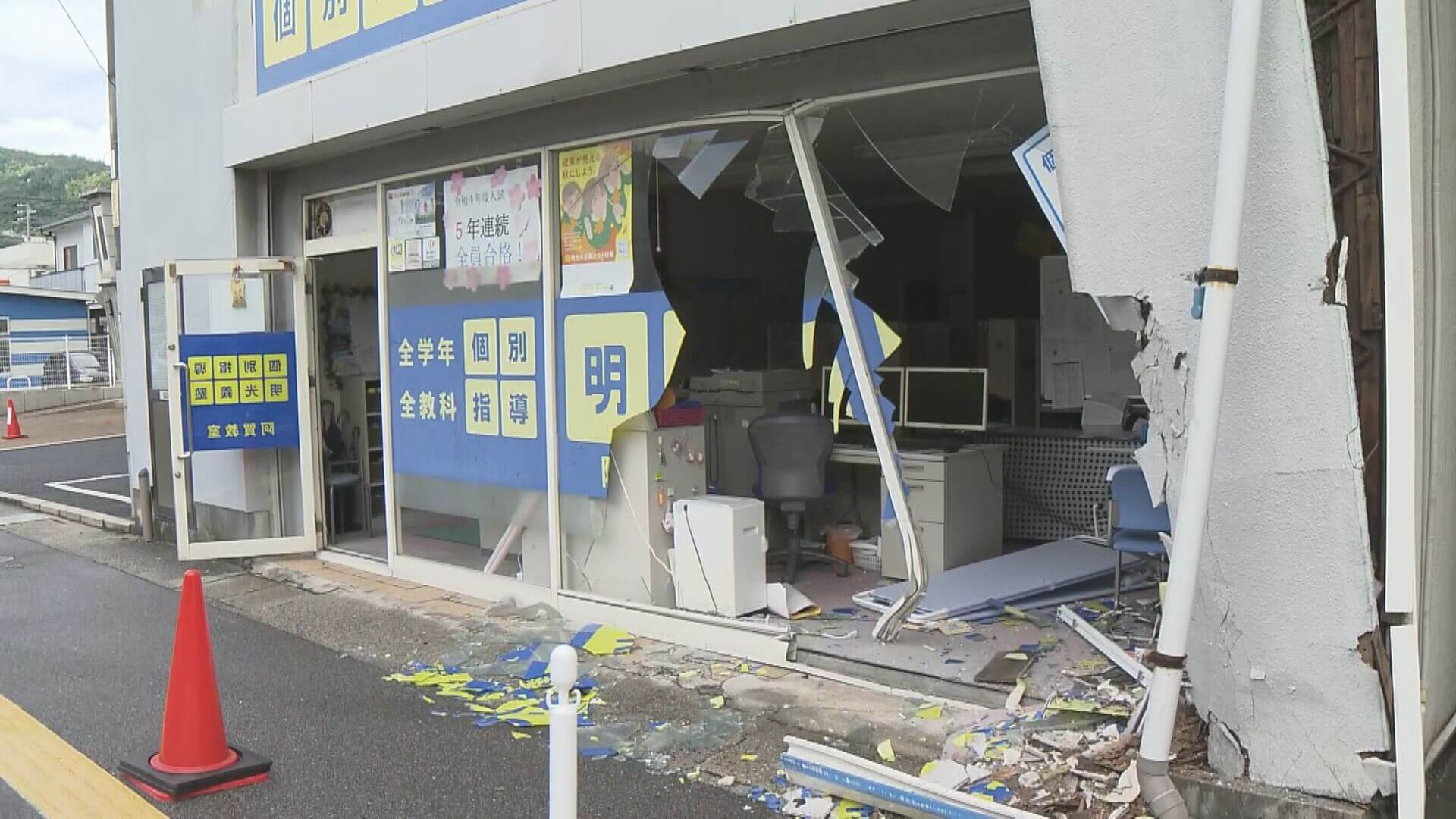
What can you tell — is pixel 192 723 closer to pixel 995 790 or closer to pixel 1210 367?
pixel 995 790

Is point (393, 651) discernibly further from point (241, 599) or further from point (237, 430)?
point (237, 430)

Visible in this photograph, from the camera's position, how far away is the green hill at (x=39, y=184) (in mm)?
70750

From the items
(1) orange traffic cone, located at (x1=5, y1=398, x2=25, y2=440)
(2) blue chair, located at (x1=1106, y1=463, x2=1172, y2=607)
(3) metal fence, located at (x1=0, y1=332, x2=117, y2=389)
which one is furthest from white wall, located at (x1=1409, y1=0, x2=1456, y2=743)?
(3) metal fence, located at (x1=0, y1=332, x2=117, y2=389)

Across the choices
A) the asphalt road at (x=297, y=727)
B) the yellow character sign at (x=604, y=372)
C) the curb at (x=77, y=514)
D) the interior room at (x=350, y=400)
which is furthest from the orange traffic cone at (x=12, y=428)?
the yellow character sign at (x=604, y=372)

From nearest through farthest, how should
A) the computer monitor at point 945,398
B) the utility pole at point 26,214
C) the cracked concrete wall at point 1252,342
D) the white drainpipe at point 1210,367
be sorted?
the white drainpipe at point 1210,367
the cracked concrete wall at point 1252,342
the computer monitor at point 945,398
the utility pole at point 26,214

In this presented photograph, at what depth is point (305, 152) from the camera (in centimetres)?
771

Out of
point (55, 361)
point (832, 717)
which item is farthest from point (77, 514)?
point (55, 361)

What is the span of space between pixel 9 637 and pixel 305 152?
138 inches

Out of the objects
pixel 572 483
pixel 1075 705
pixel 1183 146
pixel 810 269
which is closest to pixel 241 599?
pixel 572 483

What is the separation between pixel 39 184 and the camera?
77812mm

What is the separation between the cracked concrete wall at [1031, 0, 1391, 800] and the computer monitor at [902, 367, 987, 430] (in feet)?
11.3

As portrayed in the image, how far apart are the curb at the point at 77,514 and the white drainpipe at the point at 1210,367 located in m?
9.14

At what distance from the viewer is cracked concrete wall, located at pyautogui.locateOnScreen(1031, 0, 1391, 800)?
→ 314 centimetres

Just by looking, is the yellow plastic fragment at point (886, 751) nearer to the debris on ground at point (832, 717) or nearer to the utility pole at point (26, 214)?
the debris on ground at point (832, 717)
